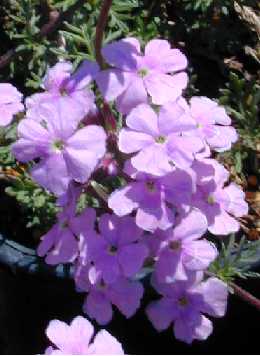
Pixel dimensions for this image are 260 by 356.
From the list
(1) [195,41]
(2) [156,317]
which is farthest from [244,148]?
(2) [156,317]

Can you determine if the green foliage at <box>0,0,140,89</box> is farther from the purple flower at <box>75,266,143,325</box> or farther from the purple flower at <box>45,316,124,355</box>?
the purple flower at <box>45,316,124,355</box>

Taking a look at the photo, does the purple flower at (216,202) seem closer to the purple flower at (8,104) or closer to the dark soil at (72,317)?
the purple flower at (8,104)

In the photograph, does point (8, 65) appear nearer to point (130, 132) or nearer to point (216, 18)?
point (216, 18)

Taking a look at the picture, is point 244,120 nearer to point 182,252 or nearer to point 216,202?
point 216,202

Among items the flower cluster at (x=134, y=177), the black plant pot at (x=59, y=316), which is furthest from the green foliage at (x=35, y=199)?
the flower cluster at (x=134, y=177)

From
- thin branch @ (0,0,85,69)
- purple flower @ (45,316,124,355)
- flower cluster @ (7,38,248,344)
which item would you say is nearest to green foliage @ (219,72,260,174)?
thin branch @ (0,0,85,69)

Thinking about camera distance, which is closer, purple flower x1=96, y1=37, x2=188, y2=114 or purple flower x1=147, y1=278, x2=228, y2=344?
purple flower x1=96, y1=37, x2=188, y2=114
